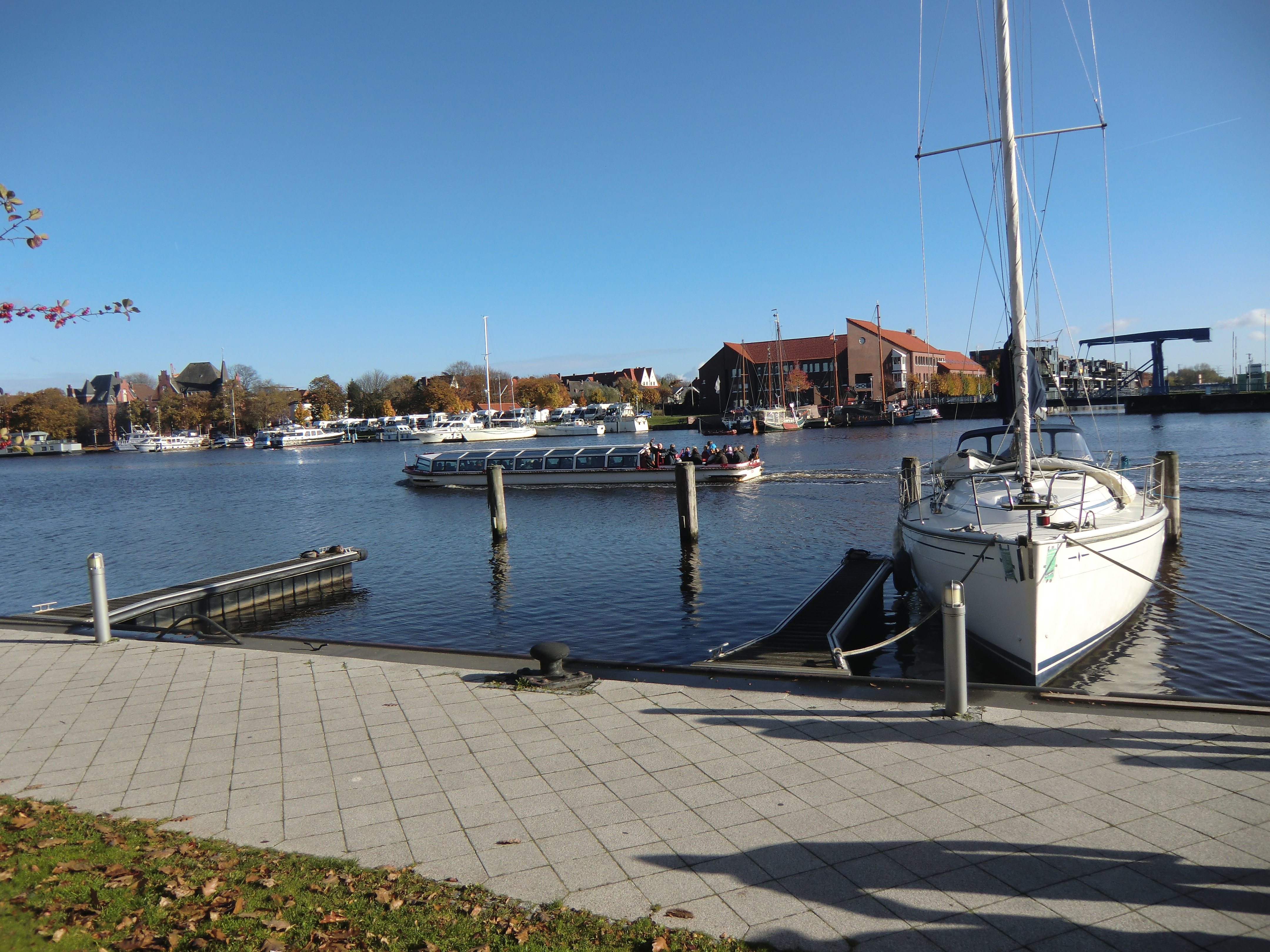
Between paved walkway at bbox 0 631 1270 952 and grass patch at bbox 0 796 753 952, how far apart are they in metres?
0.22

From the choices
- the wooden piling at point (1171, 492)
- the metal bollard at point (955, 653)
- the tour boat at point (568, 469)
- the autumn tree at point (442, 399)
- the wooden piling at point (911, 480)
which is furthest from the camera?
the autumn tree at point (442, 399)

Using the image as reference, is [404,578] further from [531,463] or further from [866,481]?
[866,481]

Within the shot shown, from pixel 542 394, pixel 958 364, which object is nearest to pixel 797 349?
pixel 958 364

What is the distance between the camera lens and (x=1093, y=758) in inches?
233

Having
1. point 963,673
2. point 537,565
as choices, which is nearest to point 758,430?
point 537,565

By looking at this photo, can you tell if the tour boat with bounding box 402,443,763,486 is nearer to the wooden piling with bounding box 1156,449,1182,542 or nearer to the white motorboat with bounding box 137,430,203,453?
the wooden piling with bounding box 1156,449,1182,542

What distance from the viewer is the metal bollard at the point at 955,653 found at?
6.79m

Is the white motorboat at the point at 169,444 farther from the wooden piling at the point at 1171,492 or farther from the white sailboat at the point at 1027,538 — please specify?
the white sailboat at the point at 1027,538

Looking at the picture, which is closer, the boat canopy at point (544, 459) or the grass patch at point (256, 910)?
the grass patch at point (256, 910)

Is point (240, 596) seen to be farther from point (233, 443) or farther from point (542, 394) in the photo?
point (542, 394)

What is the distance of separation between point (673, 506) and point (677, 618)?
18.1m

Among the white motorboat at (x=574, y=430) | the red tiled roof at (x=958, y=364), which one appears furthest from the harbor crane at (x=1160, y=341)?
the white motorboat at (x=574, y=430)

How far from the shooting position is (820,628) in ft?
40.4

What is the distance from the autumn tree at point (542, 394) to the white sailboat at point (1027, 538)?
453ft
